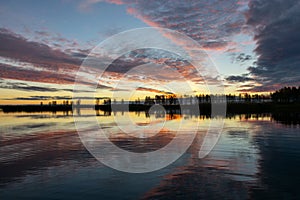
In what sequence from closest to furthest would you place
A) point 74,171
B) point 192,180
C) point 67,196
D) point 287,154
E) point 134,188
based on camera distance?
1. point 67,196
2. point 134,188
3. point 192,180
4. point 74,171
5. point 287,154

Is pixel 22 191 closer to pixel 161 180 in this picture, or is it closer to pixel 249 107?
pixel 161 180

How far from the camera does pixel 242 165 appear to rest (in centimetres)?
1695

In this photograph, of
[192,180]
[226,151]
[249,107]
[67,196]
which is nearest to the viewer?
[67,196]

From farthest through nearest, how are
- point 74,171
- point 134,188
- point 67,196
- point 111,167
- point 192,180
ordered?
1. point 111,167
2. point 74,171
3. point 192,180
4. point 134,188
5. point 67,196

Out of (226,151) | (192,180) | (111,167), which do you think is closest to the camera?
(192,180)

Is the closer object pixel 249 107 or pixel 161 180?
pixel 161 180

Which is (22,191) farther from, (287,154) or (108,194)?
(287,154)

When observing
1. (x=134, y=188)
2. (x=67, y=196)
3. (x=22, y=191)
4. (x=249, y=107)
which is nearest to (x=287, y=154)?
(x=134, y=188)

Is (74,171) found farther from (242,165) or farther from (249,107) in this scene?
(249,107)

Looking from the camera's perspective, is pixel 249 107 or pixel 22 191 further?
pixel 249 107

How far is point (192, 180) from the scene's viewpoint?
45.1ft

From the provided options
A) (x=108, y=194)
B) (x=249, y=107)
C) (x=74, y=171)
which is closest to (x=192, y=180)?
(x=108, y=194)

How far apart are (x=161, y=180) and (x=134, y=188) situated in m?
1.88

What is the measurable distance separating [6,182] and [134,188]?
7631 mm
